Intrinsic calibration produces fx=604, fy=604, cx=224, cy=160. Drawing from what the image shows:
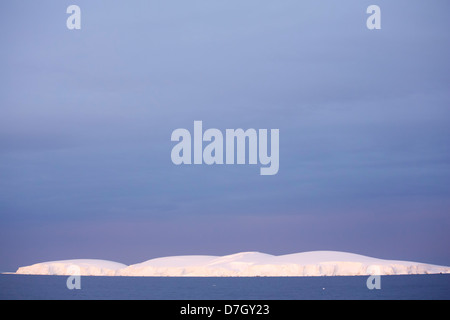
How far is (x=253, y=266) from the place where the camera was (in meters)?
170

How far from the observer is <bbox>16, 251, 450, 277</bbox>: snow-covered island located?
529ft

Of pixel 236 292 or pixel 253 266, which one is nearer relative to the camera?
pixel 236 292

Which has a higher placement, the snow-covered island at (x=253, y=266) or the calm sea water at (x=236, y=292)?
the calm sea water at (x=236, y=292)

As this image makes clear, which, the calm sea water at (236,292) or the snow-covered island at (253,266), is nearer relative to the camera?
the calm sea water at (236,292)

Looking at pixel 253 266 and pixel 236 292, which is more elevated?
pixel 236 292

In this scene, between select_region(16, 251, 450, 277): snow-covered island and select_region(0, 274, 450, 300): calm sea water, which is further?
select_region(16, 251, 450, 277): snow-covered island

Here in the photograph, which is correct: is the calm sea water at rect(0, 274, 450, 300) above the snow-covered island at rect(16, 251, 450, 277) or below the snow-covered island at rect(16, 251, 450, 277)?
above

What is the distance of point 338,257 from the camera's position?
169875 millimetres

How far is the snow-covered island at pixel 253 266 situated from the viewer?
16112 centimetres
